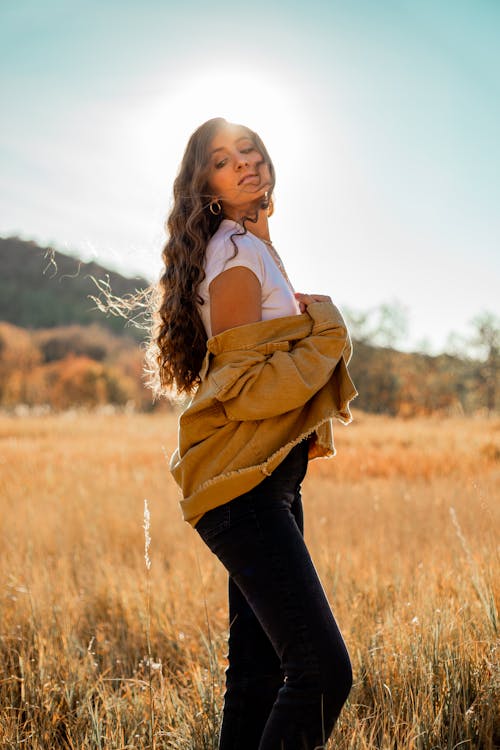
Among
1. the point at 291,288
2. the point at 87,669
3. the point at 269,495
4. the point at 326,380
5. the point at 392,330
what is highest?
the point at 392,330

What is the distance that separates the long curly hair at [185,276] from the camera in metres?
2.16

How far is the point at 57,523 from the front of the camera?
6047mm

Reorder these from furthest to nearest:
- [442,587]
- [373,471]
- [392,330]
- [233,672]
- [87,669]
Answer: [392,330]
[373,471]
[442,587]
[87,669]
[233,672]

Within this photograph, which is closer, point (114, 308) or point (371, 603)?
point (114, 308)

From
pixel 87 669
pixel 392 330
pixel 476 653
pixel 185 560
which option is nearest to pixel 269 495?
pixel 476 653

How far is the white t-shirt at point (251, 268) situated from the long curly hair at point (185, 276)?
25 millimetres

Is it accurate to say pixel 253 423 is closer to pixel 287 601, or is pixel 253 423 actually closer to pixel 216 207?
pixel 287 601

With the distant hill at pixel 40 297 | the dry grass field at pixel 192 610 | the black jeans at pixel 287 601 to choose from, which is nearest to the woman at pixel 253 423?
the black jeans at pixel 287 601

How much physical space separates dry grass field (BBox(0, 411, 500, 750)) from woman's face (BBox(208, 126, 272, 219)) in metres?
1.44

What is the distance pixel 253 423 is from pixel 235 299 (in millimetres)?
364

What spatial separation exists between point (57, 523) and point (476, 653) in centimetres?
417

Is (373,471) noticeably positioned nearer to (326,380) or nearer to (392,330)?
(326,380)

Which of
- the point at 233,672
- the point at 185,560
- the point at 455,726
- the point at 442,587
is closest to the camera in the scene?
the point at 233,672

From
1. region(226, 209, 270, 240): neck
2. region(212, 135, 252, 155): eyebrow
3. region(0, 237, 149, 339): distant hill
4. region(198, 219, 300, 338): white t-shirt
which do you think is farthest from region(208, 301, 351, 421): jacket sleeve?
region(0, 237, 149, 339): distant hill
